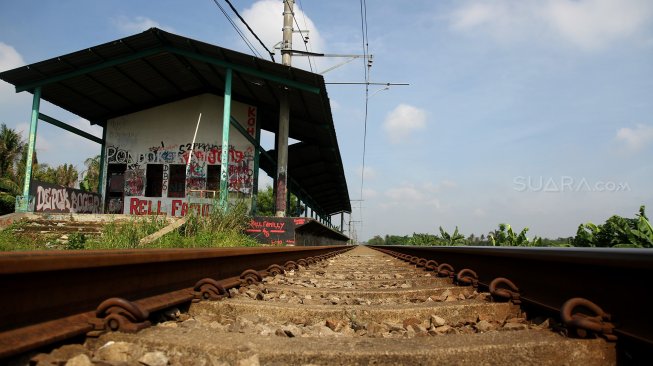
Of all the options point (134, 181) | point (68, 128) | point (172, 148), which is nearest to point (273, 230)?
point (172, 148)

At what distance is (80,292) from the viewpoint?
1897mm

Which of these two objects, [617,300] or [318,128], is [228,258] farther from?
[318,128]

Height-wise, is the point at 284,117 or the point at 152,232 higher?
the point at 284,117

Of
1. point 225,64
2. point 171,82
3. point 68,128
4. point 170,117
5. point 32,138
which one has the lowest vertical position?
point 32,138

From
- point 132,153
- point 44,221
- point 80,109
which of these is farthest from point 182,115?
point 44,221

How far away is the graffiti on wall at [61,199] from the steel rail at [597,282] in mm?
18917

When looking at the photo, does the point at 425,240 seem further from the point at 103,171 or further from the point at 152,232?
the point at 152,232

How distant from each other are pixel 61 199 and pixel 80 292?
19827 mm

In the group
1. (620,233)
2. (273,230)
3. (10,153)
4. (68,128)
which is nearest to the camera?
(620,233)

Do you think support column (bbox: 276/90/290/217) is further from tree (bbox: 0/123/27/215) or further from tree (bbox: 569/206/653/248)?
tree (bbox: 0/123/27/215)

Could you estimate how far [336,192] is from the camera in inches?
1540

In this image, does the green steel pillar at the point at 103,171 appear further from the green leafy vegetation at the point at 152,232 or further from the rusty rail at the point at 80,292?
the rusty rail at the point at 80,292

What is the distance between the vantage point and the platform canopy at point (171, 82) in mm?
16781

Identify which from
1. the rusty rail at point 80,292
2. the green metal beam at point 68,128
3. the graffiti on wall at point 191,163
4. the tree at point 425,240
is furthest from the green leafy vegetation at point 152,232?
the tree at point 425,240
